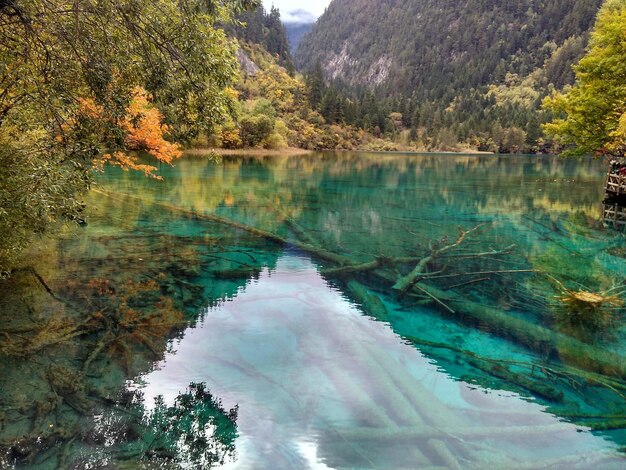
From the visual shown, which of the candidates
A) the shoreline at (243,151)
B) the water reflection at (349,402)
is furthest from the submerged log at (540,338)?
the shoreline at (243,151)

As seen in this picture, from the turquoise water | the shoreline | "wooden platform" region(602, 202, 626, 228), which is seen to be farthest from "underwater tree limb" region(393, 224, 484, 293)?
the shoreline

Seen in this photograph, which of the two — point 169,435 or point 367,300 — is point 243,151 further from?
point 169,435

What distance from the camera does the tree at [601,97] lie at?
28734mm

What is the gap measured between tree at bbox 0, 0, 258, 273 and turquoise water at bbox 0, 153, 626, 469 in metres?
3.12

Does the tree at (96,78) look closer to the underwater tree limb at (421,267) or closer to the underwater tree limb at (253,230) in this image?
the underwater tree limb at (421,267)

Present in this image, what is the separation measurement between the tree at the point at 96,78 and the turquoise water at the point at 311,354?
3118 mm

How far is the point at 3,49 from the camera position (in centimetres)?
838

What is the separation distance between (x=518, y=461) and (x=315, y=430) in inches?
114

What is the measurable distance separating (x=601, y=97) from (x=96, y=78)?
3336cm

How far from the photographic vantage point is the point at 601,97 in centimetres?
3023

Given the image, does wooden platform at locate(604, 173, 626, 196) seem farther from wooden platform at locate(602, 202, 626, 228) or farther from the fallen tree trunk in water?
the fallen tree trunk in water

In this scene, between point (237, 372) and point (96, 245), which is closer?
point (237, 372)

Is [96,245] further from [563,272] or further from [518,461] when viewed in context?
[563,272]

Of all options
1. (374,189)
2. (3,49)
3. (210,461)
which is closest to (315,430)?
(210,461)
